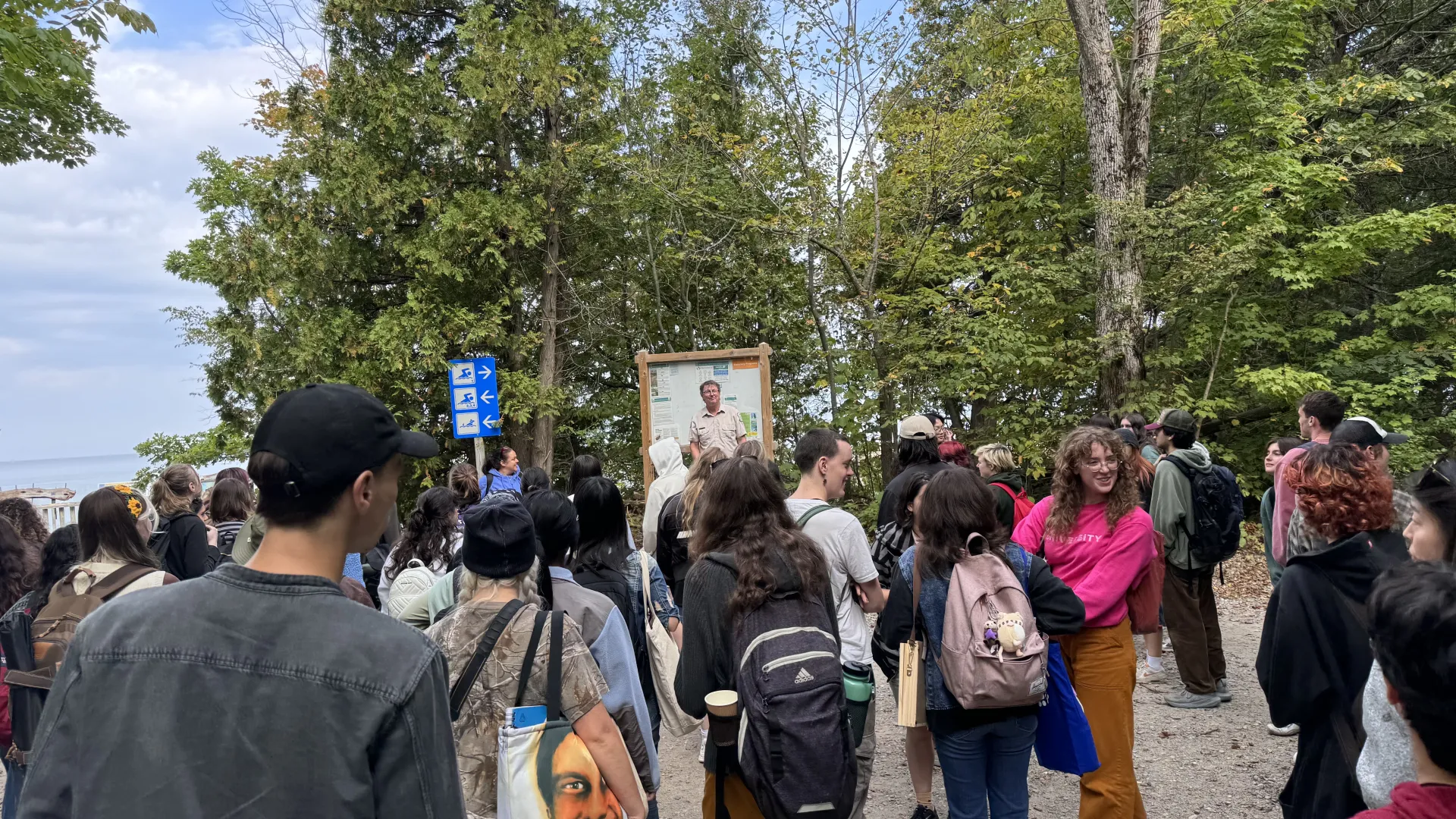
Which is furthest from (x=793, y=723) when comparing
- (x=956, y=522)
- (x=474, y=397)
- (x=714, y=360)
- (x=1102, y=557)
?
(x=474, y=397)

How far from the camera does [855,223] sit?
47.3ft

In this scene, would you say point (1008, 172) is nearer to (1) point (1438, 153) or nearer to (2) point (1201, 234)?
(2) point (1201, 234)

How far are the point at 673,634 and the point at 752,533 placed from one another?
150 centimetres

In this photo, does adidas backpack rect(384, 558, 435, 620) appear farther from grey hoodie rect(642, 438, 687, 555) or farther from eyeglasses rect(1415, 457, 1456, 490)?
eyeglasses rect(1415, 457, 1456, 490)

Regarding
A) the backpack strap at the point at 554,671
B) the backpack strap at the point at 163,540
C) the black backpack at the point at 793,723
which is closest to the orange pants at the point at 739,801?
the black backpack at the point at 793,723

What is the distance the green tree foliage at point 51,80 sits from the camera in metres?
7.04

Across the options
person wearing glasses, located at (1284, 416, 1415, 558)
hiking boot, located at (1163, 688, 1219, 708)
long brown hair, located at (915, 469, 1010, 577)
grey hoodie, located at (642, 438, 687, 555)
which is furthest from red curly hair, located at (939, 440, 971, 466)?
hiking boot, located at (1163, 688, 1219, 708)

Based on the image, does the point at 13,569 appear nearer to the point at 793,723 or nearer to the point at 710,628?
the point at 710,628

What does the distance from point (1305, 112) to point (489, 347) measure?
45.9 ft

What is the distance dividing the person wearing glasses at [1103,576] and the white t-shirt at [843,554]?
0.86 m

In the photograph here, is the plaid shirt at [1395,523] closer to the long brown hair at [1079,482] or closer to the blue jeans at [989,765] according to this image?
the long brown hair at [1079,482]

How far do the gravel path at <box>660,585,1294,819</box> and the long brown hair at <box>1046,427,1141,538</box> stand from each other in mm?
1693

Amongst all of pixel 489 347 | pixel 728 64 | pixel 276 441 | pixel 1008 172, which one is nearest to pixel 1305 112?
pixel 1008 172

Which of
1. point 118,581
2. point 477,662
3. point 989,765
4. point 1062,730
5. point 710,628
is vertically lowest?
point 989,765
